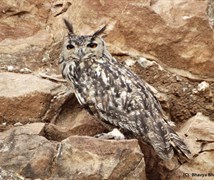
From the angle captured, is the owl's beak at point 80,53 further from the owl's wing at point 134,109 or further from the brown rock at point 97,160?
the brown rock at point 97,160

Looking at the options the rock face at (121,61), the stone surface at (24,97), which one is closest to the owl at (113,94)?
the rock face at (121,61)

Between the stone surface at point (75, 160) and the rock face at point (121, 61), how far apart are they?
1.13ft

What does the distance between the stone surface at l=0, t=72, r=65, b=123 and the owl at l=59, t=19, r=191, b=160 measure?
0.26m

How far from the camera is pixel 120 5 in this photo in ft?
24.2

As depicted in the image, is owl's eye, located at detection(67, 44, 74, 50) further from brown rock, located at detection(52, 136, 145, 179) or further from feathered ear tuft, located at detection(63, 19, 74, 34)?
brown rock, located at detection(52, 136, 145, 179)

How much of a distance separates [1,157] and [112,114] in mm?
1249

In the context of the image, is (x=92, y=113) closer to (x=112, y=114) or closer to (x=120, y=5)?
(x=112, y=114)

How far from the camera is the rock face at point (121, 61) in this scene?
6.62 meters

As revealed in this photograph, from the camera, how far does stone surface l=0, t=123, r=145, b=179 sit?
18.7 ft

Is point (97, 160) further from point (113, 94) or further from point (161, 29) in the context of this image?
point (161, 29)

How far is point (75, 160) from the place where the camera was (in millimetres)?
5727

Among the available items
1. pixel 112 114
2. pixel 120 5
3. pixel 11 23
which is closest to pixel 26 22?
pixel 11 23

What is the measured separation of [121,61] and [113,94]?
0.63 metres

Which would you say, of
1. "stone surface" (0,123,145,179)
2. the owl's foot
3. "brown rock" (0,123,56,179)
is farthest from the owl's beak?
"stone surface" (0,123,145,179)
